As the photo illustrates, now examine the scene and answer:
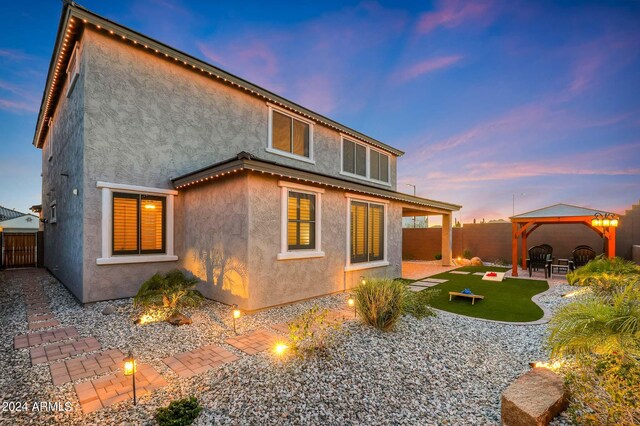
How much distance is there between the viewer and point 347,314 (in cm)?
600

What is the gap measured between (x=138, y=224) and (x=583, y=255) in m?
17.3

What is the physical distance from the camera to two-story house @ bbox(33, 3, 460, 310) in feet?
21.3

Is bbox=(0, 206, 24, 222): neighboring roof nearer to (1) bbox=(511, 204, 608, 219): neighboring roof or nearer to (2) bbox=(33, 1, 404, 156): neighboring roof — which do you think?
(2) bbox=(33, 1, 404, 156): neighboring roof

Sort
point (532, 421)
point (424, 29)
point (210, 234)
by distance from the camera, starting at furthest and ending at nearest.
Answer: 1. point (424, 29)
2. point (210, 234)
3. point (532, 421)

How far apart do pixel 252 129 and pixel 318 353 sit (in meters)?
7.84

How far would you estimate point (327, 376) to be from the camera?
351 cm

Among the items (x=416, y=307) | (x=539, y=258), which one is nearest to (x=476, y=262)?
(x=539, y=258)

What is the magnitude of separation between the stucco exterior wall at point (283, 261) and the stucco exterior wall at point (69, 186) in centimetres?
428

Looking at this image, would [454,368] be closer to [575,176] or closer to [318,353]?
[318,353]

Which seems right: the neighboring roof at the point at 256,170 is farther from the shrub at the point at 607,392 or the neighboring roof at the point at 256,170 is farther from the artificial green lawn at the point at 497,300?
the shrub at the point at 607,392

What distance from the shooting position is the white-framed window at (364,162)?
12.9m

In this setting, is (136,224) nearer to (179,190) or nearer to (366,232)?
(179,190)

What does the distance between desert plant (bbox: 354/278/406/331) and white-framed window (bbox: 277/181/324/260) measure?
2389mm

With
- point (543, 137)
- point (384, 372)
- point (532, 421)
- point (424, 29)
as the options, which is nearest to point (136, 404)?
point (384, 372)
